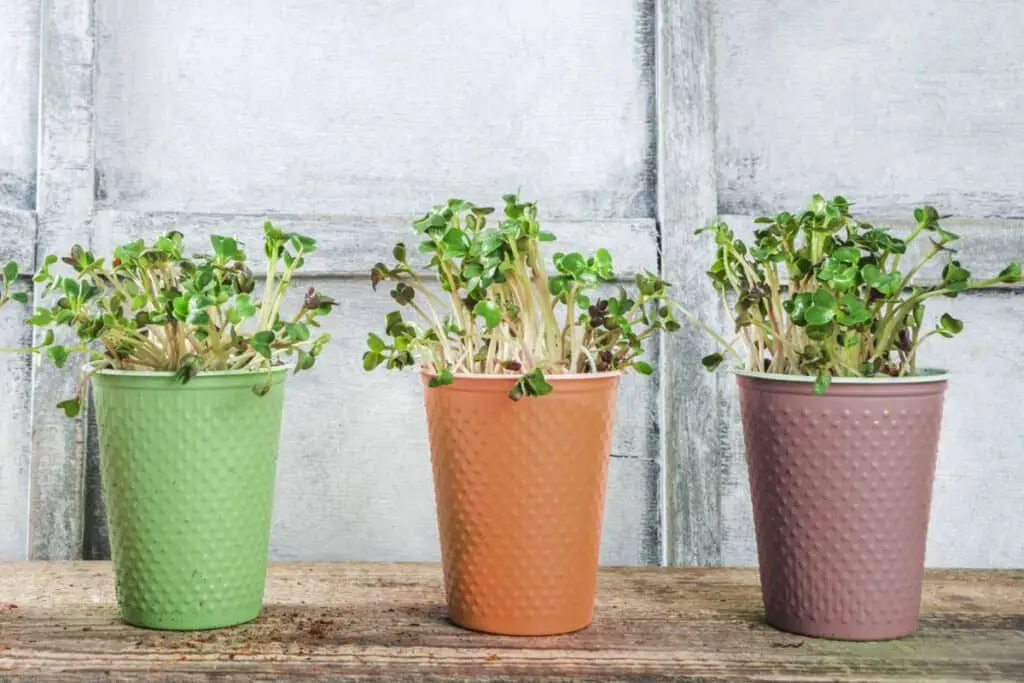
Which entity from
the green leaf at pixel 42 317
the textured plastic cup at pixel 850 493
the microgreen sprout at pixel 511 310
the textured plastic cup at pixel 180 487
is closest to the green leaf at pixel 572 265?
the microgreen sprout at pixel 511 310

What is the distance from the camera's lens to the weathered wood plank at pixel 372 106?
156 cm

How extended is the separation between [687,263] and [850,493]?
633mm

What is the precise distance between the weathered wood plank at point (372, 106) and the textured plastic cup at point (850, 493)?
2.19 feet

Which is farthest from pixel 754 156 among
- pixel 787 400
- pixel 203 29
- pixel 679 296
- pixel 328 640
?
pixel 328 640

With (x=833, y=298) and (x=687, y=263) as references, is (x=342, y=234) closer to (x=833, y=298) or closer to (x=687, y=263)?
(x=687, y=263)

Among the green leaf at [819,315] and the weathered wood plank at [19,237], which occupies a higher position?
the weathered wood plank at [19,237]

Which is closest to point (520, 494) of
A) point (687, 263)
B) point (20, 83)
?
point (687, 263)

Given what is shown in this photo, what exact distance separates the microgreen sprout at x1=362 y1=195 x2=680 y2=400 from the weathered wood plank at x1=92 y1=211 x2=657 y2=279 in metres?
0.47

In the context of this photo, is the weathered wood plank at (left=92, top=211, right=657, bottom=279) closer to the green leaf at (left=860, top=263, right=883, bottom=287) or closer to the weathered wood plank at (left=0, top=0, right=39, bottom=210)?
the weathered wood plank at (left=0, top=0, right=39, bottom=210)

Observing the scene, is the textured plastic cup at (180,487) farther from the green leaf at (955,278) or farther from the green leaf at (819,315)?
the green leaf at (955,278)

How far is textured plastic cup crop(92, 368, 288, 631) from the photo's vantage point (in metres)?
0.99

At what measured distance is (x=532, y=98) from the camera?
62.5 inches

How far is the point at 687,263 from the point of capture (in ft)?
5.08

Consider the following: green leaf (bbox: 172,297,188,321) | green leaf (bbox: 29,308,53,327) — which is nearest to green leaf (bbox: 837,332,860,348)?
green leaf (bbox: 172,297,188,321)
